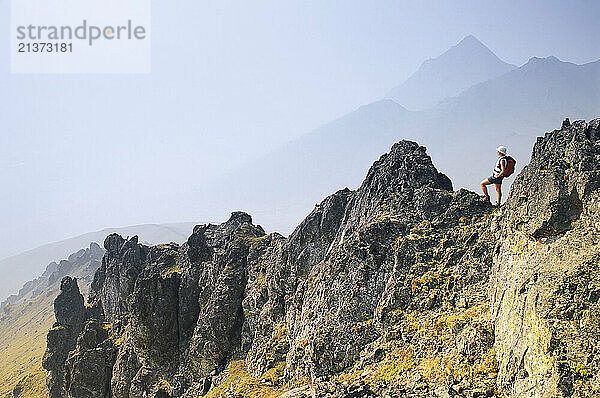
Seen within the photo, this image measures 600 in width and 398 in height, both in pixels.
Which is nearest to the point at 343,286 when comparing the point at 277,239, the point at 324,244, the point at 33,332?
the point at 324,244

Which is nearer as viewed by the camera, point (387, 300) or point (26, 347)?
point (387, 300)

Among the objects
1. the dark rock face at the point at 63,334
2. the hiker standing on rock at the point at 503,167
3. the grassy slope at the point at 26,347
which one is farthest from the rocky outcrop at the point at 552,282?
the grassy slope at the point at 26,347

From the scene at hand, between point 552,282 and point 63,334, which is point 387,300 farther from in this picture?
point 63,334

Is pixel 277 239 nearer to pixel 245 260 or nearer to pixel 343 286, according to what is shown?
pixel 245 260

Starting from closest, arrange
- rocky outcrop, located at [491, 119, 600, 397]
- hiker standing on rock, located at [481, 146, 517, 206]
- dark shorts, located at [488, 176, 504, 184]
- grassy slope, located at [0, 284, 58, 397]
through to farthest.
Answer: rocky outcrop, located at [491, 119, 600, 397], hiker standing on rock, located at [481, 146, 517, 206], dark shorts, located at [488, 176, 504, 184], grassy slope, located at [0, 284, 58, 397]

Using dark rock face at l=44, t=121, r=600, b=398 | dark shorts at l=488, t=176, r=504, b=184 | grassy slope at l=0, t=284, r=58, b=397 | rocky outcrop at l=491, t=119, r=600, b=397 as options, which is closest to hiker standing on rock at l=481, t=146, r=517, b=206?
dark shorts at l=488, t=176, r=504, b=184

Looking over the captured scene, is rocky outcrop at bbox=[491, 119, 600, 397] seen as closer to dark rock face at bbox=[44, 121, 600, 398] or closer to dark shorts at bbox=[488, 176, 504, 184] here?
dark rock face at bbox=[44, 121, 600, 398]

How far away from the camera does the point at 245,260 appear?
54.2 m

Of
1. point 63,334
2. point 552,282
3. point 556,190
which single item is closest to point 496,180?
point 556,190

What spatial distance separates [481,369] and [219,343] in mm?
36953

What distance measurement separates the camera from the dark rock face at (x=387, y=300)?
14.3 m

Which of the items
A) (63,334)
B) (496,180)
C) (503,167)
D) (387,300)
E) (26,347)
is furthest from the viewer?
(26,347)

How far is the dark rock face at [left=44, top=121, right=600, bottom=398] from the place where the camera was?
14289 millimetres

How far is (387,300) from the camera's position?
81.6ft
